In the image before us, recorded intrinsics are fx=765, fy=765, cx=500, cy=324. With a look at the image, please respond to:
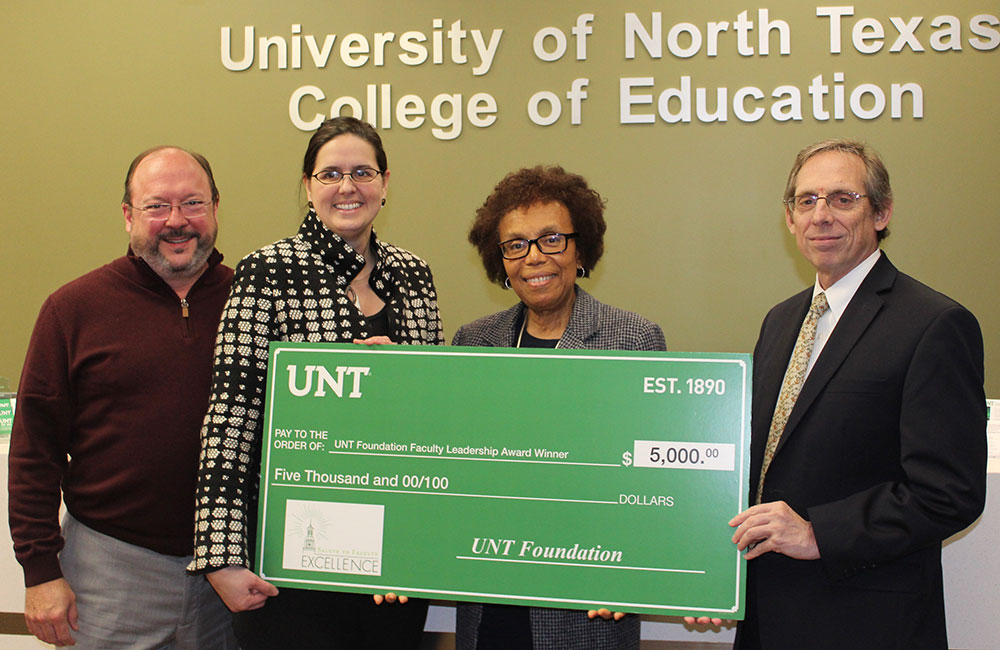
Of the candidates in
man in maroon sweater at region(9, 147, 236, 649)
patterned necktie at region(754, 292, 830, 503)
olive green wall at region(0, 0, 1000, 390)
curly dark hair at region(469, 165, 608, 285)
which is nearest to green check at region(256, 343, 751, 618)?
patterned necktie at region(754, 292, 830, 503)

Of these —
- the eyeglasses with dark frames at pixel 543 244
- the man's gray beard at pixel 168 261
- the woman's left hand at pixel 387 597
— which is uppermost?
the eyeglasses with dark frames at pixel 543 244

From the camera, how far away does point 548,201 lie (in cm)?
207

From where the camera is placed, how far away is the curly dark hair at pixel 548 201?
2078 mm

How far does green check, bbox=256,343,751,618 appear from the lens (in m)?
1.58

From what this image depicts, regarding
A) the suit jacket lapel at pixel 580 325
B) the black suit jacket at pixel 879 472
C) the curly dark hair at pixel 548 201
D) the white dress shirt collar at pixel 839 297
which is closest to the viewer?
the black suit jacket at pixel 879 472

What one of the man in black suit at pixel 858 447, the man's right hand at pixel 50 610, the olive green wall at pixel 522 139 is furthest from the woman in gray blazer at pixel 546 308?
the olive green wall at pixel 522 139

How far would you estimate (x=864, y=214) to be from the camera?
166cm

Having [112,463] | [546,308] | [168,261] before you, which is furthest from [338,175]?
[112,463]

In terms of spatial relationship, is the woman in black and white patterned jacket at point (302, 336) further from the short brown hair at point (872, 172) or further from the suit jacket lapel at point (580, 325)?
the short brown hair at point (872, 172)

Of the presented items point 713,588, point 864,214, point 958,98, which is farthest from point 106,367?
point 958,98

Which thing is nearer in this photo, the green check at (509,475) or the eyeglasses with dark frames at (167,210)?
the green check at (509,475)

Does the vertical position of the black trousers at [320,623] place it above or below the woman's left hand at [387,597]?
below

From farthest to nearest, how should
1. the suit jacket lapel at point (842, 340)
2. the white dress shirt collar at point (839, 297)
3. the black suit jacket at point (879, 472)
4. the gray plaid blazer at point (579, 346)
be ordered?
the gray plaid blazer at point (579, 346) < the white dress shirt collar at point (839, 297) < the suit jacket lapel at point (842, 340) < the black suit jacket at point (879, 472)

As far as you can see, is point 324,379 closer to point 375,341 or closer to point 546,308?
point 375,341
